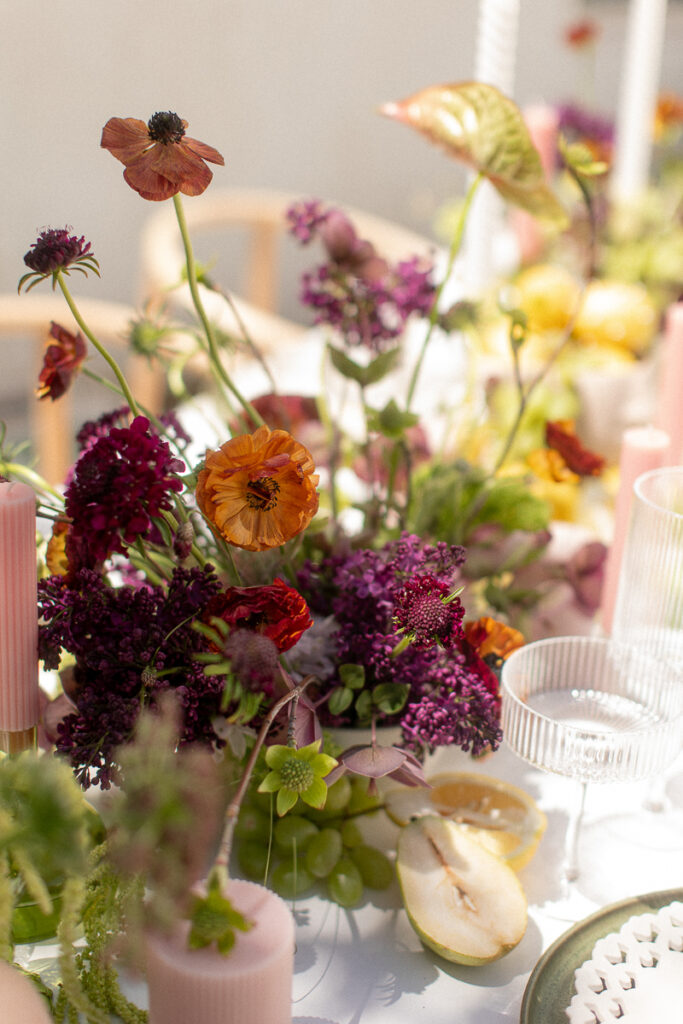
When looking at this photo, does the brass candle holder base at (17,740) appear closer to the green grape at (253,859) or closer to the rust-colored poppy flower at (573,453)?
the green grape at (253,859)

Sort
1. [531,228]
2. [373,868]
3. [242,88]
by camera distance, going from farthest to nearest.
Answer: [242,88] → [531,228] → [373,868]

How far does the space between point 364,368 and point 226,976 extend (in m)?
0.38

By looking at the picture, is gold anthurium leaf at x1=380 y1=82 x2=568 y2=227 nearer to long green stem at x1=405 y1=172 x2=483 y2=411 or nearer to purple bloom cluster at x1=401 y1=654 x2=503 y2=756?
long green stem at x1=405 y1=172 x2=483 y2=411

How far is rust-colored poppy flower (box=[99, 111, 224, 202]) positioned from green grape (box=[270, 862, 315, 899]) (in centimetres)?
38

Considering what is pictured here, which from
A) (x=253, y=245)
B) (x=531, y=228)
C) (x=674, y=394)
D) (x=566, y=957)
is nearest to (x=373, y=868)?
(x=566, y=957)

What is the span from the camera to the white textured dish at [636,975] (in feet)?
1.66

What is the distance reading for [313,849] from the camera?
60 centimetres

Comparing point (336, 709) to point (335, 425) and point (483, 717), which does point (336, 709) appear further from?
point (335, 425)

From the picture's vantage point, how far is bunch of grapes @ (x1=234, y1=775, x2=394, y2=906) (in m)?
0.60

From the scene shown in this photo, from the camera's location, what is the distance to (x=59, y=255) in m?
0.48

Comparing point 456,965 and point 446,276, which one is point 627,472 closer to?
point 446,276

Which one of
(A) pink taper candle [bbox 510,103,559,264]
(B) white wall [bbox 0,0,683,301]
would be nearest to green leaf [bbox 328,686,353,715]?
(A) pink taper candle [bbox 510,103,559,264]

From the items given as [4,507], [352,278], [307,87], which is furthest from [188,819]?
[307,87]

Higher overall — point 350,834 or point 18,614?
point 18,614
